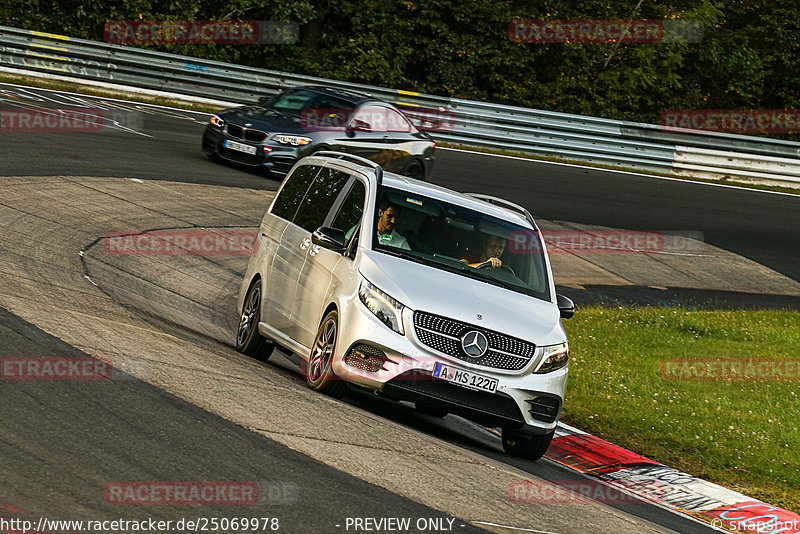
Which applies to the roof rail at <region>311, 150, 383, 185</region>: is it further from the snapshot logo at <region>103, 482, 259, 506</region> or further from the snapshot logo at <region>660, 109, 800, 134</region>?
the snapshot logo at <region>660, 109, 800, 134</region>

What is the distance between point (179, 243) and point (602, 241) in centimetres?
897

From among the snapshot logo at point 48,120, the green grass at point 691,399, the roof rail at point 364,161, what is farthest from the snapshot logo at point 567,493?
the snapshot logo at point 48,120

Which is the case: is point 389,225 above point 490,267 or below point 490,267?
above

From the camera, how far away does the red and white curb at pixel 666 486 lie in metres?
8.27

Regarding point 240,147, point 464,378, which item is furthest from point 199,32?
point 464,378

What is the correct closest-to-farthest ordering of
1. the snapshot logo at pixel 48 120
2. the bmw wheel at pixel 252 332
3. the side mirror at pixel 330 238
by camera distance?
the side mirror at pixel 330 238 → the bmw wheel at pixel 252 332 → the snapshot logo at pixel 48 120

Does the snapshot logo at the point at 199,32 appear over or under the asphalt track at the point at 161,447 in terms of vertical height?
over

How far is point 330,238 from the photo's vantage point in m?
8.97

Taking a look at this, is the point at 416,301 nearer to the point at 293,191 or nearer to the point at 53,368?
the point at 53,368

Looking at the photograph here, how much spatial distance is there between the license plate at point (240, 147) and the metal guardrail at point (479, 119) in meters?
8.07

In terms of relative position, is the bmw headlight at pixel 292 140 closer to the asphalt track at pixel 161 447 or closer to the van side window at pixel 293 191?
the asphalt track at pixel 161 447

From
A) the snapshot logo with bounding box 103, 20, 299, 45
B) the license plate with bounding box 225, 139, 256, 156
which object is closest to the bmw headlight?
the license plate with bounding box 225, 139, 256, 156

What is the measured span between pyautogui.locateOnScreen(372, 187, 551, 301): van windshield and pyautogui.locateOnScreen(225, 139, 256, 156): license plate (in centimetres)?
1095

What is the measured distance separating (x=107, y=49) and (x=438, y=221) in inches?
783
